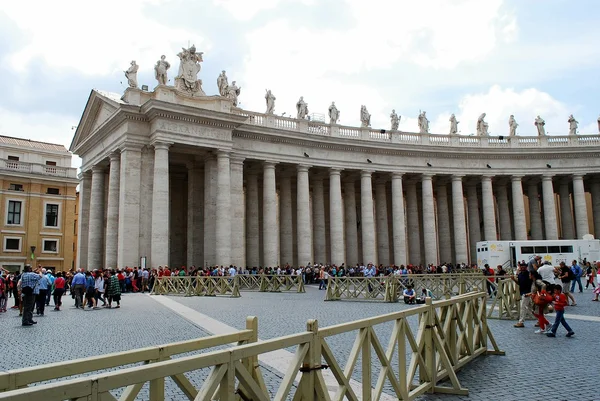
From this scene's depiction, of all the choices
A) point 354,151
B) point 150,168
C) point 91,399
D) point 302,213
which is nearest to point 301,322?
point 91,399

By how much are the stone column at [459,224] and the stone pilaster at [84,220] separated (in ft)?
116

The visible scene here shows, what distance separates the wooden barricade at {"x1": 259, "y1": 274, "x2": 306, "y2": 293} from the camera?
30.9 m

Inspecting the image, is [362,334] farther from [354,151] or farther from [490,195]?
[490,195]

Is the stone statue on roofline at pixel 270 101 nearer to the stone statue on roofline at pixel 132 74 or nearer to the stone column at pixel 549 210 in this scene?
the stone statue on roofline at pixel 132 74

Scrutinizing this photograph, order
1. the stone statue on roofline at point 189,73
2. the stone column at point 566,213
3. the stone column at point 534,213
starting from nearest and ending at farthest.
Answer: the stone statue on roofline at point 189,73 → the stone column at point 566,213 → the stone column at point 534,213

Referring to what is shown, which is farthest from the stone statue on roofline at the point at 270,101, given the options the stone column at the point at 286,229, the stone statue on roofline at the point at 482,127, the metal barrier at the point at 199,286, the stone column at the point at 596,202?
the stone column at the point at 596,202

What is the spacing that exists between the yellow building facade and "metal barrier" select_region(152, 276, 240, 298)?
104ft

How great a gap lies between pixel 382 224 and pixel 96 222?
28.3m

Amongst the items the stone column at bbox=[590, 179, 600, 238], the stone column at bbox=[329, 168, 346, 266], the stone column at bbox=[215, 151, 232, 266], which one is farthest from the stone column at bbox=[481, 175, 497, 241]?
the stone column at bbox=[215, 151, 232, 266]

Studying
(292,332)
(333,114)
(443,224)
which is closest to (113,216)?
(333,114)

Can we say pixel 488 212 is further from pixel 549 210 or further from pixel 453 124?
pixel 453 124

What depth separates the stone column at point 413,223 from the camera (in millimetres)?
53344

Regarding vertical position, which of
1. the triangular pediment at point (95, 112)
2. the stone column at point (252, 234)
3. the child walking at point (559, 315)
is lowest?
the child walking at point (559, 315)

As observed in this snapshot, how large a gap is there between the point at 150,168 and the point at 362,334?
33657 mm
